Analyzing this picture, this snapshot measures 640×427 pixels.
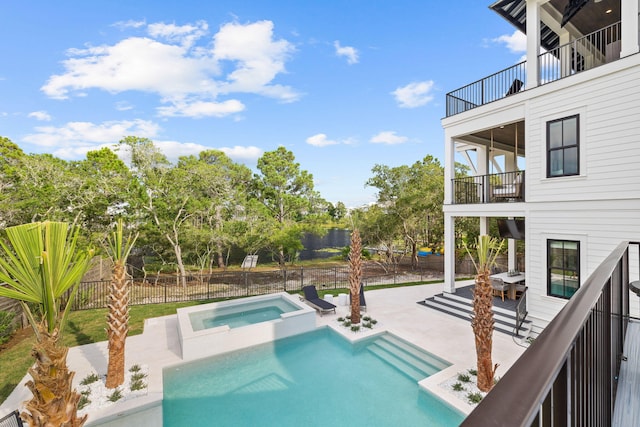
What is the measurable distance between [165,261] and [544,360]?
22.1 m

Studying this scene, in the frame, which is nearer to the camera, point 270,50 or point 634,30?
point 634,30

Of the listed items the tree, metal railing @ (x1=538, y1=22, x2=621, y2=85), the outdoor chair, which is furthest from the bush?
metal railing @ (x1=538, y1=22, x2=621, y2=85)

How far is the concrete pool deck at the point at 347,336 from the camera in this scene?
6270 mm

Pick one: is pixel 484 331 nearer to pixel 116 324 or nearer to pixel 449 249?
pixel 449 249

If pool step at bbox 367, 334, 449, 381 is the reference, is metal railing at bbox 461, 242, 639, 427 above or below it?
above

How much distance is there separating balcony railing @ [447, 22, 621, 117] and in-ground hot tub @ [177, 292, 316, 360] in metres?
10.2

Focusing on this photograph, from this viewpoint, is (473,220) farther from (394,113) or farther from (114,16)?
(114,16)

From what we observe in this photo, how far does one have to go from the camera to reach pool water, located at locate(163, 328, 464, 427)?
622 centimetres

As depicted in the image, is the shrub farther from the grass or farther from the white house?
the grass

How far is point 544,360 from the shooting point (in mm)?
794

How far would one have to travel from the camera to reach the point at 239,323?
1075 centimetres

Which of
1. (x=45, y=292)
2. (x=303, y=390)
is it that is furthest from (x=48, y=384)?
(x=303, y=390)

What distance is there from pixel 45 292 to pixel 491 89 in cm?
1366

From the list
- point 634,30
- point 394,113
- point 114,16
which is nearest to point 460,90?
point 634,30
